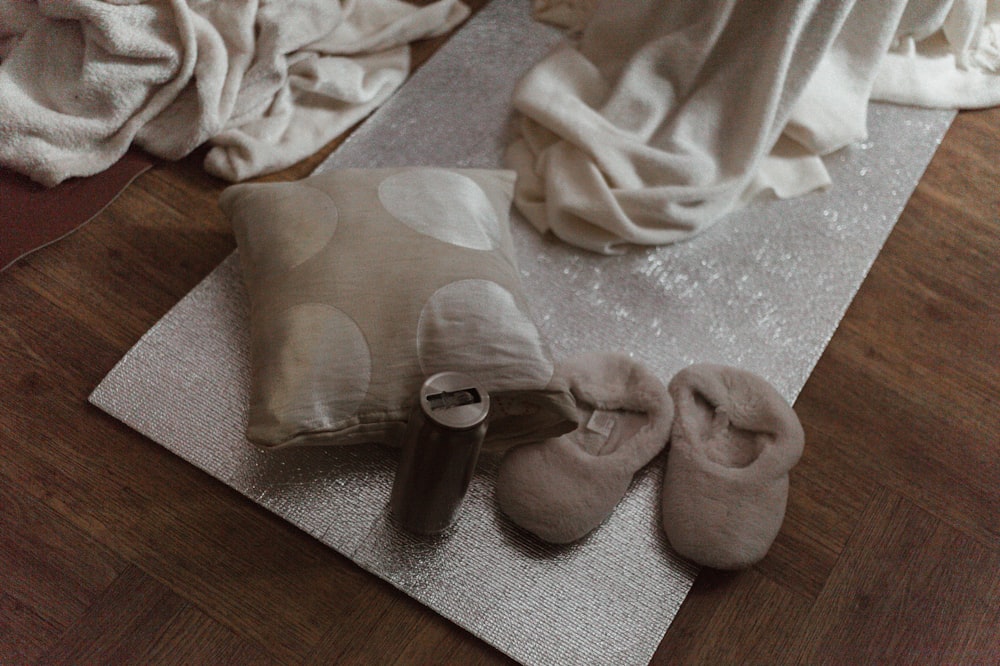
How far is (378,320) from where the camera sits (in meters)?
1.00

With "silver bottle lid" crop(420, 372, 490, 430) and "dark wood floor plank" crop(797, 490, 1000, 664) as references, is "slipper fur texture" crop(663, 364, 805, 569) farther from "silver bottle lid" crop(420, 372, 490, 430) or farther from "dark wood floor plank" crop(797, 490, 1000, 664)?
"silver bottle lid" crop(420, 372, 490, 430)

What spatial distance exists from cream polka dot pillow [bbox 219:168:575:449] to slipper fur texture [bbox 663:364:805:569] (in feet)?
0.51

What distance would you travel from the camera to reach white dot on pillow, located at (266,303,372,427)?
0.97 metres

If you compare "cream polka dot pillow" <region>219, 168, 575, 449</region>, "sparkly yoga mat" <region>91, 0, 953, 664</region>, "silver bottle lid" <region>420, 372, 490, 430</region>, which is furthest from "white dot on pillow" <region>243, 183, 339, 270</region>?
"silver bottle lid" <region>420, 372, 490, 430</region>

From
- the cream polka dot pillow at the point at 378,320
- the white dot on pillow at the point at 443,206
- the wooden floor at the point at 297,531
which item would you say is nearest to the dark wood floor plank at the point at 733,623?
the wooden floor at the point at 297,531

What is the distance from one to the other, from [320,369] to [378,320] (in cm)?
8

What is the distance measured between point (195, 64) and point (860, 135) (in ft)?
3.23

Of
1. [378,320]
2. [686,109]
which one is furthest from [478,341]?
[686,109]

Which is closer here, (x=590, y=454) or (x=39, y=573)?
(x=39, y=573)

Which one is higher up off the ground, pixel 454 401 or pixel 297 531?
pixel 454 401

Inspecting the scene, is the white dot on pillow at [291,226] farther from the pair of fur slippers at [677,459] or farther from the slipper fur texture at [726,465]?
the slipper fur texture at [726,465]

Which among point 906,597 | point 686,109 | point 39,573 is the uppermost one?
point 686,109

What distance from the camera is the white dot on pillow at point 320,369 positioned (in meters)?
0.97

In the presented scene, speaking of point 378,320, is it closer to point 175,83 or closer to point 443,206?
point 443,206
